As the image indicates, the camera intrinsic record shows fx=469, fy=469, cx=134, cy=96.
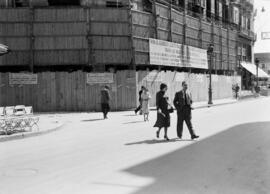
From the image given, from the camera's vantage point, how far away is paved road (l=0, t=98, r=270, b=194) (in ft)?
25.1

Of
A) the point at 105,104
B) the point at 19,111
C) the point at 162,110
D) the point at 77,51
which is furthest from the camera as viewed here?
the point at 77,51

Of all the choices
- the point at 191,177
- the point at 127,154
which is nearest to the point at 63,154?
the point at 127,154

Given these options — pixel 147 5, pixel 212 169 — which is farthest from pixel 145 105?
pixel 147 5

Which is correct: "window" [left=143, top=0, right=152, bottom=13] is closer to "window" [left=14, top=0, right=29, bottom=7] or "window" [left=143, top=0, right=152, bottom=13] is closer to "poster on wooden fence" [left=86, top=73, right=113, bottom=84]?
"poster on wooden fence" [left=86, top=73, right=113, bottom=84]

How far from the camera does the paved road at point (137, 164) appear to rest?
765cm

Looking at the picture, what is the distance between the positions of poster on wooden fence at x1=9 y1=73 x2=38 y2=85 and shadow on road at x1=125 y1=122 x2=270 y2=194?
17.0 m

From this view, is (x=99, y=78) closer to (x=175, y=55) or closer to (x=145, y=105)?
(x=145, y=105)

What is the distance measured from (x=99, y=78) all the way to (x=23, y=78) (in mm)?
4693

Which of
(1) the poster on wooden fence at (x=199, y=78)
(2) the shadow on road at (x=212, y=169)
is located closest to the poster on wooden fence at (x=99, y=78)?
(1) the poster on wooden fence at (x=199, y=78)

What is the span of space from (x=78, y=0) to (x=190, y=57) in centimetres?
1233

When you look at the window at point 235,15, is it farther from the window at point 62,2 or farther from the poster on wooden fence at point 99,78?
the poster on wooden fence at point 99,78

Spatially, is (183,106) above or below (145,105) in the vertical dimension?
above

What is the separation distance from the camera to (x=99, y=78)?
29516 millimetres

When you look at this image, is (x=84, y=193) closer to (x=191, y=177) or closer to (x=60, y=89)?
(x=191, y=177)
